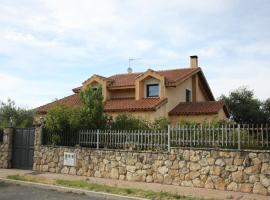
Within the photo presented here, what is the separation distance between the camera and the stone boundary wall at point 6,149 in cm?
1756

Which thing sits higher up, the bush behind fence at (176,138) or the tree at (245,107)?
the tree at (245,107)

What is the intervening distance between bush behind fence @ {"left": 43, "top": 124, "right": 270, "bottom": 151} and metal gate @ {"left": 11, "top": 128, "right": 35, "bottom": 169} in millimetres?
1015

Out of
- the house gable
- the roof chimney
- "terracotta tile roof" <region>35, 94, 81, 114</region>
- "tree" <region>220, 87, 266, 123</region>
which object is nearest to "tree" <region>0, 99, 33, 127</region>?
"terracotta tile roof" <region>35, 94, 81, 114</region>

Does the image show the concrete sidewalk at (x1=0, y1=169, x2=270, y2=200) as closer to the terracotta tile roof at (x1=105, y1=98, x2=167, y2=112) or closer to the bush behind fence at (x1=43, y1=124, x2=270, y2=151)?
the bush behind fence at (x1=43, y1=124, x2=270, y2=151)

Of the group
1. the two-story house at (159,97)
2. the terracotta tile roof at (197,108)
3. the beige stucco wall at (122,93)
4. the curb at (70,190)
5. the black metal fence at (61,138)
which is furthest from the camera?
the beige stucco wall at (122,93)

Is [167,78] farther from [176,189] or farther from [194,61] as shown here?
[176,189]

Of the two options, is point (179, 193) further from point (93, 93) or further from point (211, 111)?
point (211, 111)

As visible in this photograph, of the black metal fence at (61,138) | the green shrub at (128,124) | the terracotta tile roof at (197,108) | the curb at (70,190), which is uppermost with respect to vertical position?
the terracotta tile roof at (197,108)

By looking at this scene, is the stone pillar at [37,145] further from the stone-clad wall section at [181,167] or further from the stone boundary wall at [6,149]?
the stone boundary wall at [6,149]

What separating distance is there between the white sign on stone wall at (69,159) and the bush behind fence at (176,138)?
0.59 metres

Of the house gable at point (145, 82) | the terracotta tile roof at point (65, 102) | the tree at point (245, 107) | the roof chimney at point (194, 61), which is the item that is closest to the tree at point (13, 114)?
the terracotta tile roof at point (65, 102)

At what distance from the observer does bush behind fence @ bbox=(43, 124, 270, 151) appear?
11602 millimetres

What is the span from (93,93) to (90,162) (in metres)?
3.41

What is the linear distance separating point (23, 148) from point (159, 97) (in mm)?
9988
